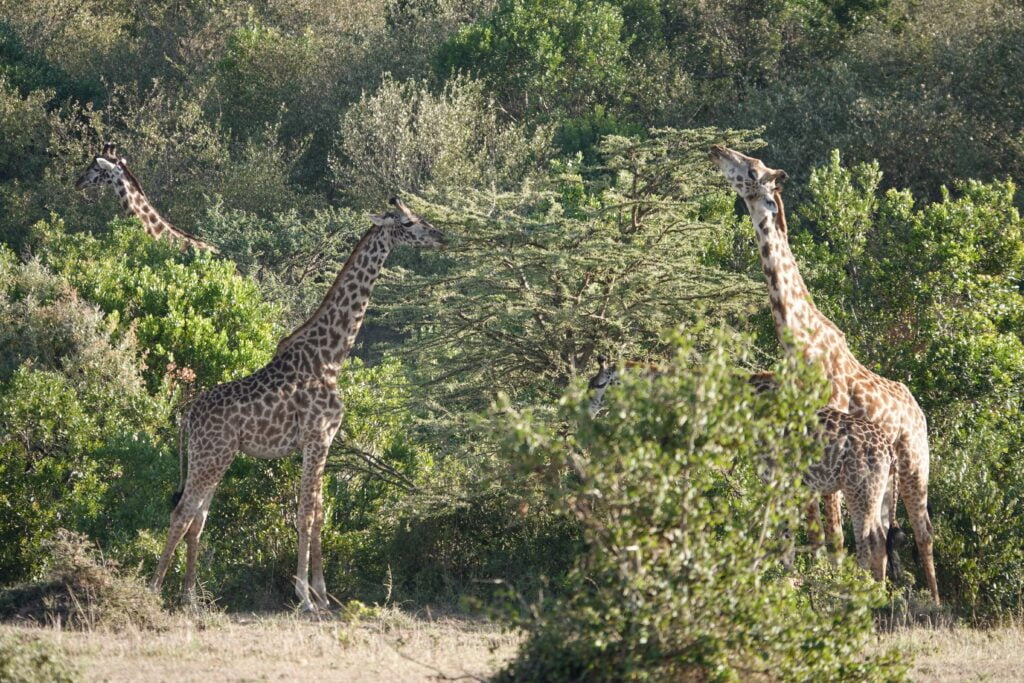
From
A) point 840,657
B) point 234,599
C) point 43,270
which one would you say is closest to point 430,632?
point 234,599

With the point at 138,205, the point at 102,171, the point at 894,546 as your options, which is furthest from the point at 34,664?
the point at 102,171

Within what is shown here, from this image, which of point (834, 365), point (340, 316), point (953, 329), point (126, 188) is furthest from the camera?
point (126, 188)

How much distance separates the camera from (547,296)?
1436cm

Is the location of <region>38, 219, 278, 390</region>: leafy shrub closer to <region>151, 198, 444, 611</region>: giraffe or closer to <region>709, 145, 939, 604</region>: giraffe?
<region>151, 198, 444, 611</region>: giraffe

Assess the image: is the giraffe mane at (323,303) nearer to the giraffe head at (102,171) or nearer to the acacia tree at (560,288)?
the acacia tree at (560,288)

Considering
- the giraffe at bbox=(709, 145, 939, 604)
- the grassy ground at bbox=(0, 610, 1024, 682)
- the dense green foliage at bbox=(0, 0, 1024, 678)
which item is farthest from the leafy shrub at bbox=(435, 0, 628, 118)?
the grassy ground at bbox=(0, 610, 1024, 682)

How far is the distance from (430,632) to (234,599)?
2527 mm

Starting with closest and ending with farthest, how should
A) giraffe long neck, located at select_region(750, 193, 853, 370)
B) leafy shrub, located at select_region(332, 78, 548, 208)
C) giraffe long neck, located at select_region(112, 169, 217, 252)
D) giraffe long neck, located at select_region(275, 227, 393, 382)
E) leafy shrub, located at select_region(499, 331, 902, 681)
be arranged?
1. leafy shrub, located at select_region(499, 331, 902, 681)
2. giraffe long neck, located at select_region(750, 193, 853, 370)
3. giraffe long neck, located at select_region(275, 227, 393, 382)
4. giraffe long neck, located at select_region(112, 169, 217, 252)
5. leafy shrub, located at select_region(332, 78, 548, 208)

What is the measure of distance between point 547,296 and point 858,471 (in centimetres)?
368

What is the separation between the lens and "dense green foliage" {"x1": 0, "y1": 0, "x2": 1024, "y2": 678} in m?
9.11

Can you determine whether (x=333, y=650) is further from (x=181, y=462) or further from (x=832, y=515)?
(x=832, y=515)

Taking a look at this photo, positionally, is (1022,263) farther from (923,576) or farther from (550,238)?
(550,238)

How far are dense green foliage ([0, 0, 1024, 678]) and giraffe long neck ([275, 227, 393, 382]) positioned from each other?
696 millimetres

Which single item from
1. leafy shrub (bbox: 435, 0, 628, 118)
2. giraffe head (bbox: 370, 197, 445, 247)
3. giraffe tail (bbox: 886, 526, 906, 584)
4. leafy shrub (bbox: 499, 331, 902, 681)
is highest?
leafy shrub (bbox: 435, 0, 628, 118)
